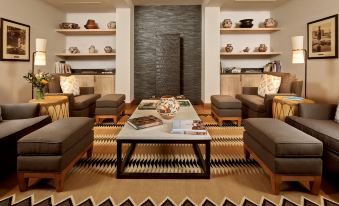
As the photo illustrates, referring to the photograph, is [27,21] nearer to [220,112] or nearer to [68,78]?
[68,78]

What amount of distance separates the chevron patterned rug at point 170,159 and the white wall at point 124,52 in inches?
124

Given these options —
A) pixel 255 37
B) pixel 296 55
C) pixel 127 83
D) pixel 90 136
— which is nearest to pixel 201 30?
pixel 255 37

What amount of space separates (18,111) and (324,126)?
3521mm

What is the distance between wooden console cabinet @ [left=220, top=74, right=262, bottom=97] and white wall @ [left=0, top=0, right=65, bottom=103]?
168 inches

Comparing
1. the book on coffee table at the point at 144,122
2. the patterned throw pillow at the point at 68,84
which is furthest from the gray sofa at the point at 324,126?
the patterned throw pillow at the point at 68,84

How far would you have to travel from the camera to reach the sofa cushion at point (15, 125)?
281 cm

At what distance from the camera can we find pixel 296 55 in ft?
15.2

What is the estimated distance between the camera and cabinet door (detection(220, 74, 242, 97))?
7258 millimetres

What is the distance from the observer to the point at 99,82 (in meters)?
7.41

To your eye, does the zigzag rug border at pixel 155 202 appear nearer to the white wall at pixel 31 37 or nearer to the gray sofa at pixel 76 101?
the gray sofa at pixel 76 101

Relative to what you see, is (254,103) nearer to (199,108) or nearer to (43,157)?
(199,108)

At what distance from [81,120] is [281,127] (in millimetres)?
2028

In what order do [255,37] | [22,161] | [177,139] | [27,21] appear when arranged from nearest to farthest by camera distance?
1. [22,161]
2. [177,139]
3. [27,21]
4. [255,37]

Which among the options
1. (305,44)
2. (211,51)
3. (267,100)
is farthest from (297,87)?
(211,51)
